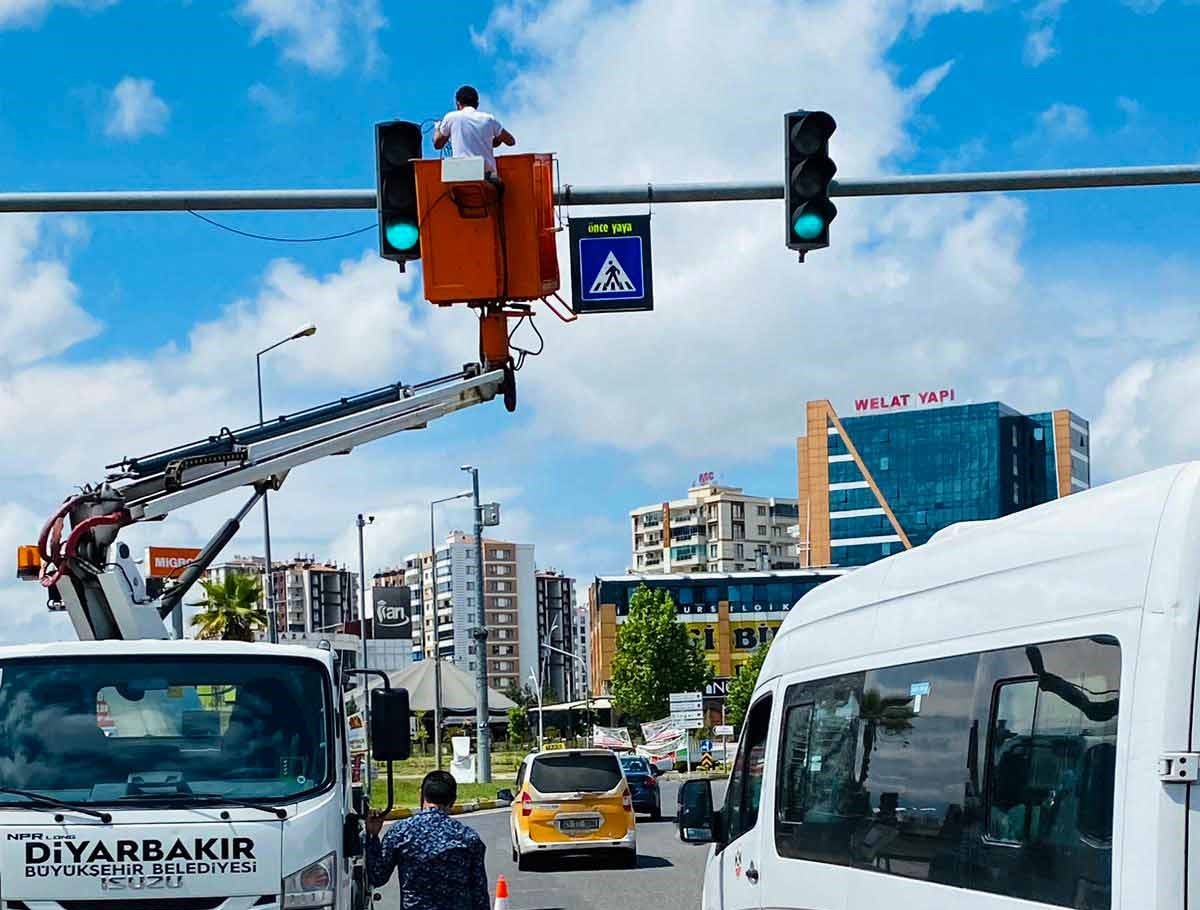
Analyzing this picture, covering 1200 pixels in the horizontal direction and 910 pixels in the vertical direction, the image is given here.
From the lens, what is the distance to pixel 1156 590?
438 centimetres

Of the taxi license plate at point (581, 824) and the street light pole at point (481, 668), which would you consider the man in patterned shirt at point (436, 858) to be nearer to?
the taxi license plate at point (581, 824)

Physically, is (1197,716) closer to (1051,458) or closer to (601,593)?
(601,593)

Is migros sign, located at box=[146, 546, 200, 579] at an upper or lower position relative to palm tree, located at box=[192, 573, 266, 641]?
upper

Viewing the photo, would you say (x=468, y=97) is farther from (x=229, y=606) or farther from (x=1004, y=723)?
(x=229, y=606)

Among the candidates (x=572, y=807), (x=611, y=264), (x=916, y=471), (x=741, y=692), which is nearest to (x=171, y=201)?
(x=611, y=264)

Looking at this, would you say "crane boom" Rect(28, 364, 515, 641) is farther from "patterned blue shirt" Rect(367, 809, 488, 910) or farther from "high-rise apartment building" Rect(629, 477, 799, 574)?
"high-rise apartment building" Rect(629, 477, 799, 574)

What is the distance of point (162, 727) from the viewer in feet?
29.2

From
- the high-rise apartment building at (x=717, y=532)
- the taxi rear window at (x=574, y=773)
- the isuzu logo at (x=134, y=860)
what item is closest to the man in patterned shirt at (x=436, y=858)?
the isuzu logo at (x=134, y=860)

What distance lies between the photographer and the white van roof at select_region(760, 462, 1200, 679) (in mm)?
4523

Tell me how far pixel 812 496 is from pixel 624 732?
226 ft

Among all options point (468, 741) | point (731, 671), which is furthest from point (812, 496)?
point (468, 741)

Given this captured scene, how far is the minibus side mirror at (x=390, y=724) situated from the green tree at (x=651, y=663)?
304 ft

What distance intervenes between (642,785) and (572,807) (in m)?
12.8

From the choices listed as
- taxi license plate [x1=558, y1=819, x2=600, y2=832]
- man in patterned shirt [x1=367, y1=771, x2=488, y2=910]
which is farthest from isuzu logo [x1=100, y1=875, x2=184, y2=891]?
taxi license plate [x1=558, y1=819, x2=600, y2=832]
